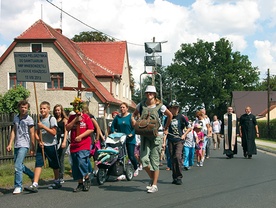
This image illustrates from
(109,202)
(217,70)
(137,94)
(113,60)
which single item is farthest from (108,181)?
(217,70)

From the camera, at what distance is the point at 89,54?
47094 mm

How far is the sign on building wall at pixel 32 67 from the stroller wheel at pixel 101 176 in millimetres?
2357

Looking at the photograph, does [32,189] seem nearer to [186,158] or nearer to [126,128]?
[126,128]

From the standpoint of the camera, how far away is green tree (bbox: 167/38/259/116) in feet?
259

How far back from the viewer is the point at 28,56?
11.3 meters

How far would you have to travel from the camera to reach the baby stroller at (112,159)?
10.9 m

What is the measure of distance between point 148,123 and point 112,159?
2.00m

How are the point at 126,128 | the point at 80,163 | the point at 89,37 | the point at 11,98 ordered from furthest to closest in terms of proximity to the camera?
the point at 89,37 < the point at 11,98 < the point at 126,128 < the point at 80,163

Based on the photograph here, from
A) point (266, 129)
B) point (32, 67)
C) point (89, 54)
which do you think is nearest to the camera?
point (32, 67)

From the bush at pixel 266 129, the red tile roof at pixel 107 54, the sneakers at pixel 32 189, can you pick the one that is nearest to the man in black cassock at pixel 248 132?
the sneakers at pixel 32 189

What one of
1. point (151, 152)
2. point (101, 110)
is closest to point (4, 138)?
point (151, 152)

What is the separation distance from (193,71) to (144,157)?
235ft

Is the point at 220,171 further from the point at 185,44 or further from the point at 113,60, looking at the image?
the point at 185,44

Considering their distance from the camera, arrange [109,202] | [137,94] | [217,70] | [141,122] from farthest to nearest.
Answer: [217,70] < [137,94] < [141,122] < [109,202]
